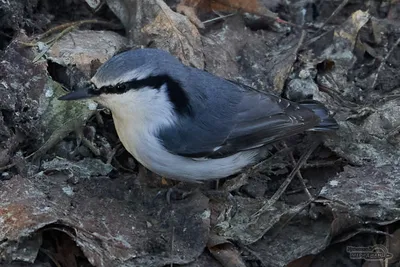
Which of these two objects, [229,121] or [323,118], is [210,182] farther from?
[323,118]

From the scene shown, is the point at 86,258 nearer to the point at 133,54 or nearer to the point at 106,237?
the point at 106,237

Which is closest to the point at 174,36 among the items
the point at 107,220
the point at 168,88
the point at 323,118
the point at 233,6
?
the point at 233,6

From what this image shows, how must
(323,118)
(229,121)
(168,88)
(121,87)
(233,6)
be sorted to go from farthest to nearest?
(233,6) < (323,118) < (229,121) < (168,88) < (121,87)

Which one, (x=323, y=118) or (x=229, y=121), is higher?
(x=229, y=121)

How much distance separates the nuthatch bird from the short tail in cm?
4

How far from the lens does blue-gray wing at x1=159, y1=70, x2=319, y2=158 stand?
389cm

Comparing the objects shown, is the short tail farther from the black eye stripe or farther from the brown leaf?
the brown leaf

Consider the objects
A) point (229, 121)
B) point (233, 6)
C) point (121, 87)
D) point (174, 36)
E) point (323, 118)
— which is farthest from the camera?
point (233, 6)

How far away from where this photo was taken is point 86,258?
351 cm

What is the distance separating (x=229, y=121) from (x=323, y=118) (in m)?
0.60

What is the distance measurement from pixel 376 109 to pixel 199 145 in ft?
4.05

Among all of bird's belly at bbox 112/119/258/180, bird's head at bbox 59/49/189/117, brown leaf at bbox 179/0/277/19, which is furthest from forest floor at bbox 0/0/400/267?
bird's head at bbox 59/49/189/117

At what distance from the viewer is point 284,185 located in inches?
163

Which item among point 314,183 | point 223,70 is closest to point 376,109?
point 314,183
